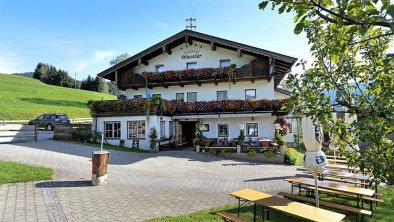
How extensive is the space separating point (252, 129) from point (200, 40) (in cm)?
907

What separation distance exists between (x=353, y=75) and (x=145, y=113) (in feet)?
63.9

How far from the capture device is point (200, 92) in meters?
27.7

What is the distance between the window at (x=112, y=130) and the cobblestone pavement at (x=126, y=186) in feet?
17.1

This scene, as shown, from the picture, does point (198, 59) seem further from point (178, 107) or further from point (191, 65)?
point (178, 107)

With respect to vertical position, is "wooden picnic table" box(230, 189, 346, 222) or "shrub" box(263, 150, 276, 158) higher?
"wooden picnic table" box(230, 189, 346, 222)

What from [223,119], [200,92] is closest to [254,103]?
[223,119]

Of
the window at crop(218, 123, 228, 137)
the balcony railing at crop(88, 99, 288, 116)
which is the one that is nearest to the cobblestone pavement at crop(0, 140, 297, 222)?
the balcony railing at crop(88, 99, 288, 116)

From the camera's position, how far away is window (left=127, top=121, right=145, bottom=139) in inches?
930

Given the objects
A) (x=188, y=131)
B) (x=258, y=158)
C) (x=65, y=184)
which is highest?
(x=188, y=131)

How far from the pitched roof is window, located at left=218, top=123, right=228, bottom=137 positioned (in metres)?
6.39

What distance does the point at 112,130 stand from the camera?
24.7 metres

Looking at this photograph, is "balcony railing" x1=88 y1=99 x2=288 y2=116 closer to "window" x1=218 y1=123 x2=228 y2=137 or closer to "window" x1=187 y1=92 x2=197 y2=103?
"window" x1=218 y1=123 x2=228 y2=137

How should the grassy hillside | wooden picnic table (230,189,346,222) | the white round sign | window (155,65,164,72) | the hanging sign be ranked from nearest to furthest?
1. wooden picnic table (230,189,346,222)
2. the white round sign
3. the hanging sign
4. window (155,65,164,72)
5. the grassy hillside

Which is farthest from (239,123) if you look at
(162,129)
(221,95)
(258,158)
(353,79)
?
(353,79)
